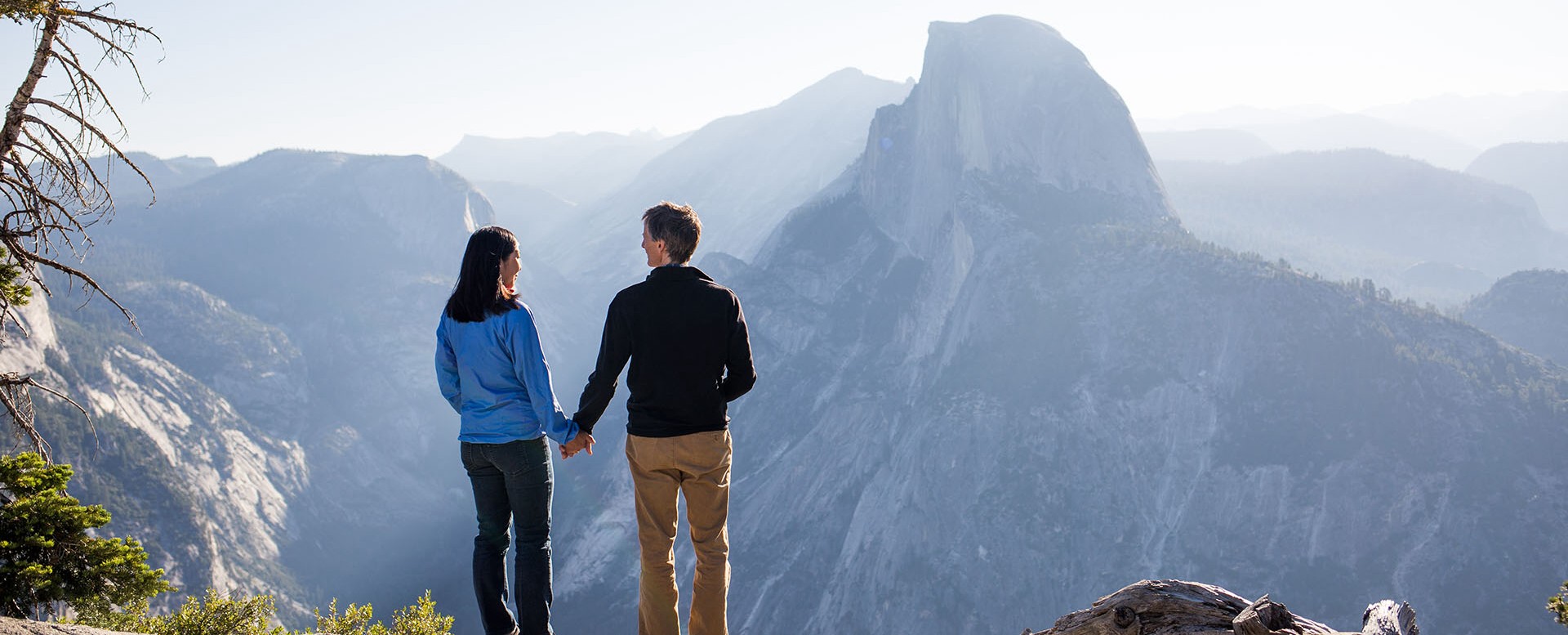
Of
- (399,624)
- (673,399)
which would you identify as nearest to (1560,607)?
(673,399)

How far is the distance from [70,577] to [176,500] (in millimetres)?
155977

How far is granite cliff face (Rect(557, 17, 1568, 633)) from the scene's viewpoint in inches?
3686

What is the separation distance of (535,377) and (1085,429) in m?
117

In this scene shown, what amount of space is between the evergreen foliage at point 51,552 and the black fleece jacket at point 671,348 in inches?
320

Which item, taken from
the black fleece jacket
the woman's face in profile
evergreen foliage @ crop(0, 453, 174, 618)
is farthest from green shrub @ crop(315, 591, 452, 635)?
the black fleece jacket

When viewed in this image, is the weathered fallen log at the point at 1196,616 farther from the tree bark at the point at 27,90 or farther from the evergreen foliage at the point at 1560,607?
the tree bark at the point at 27,90

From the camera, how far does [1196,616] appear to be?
5.67 m

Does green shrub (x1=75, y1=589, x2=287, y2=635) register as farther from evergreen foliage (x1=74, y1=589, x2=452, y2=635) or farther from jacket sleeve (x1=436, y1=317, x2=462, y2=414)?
jacket sleeve (x1=436, y1=317, x2=462, y2=414)

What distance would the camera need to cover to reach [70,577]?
1088cm

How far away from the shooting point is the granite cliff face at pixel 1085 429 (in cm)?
9362

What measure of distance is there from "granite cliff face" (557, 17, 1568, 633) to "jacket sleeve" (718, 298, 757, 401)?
10311 centimetres

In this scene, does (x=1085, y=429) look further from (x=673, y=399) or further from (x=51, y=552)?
(x=673, y=399)

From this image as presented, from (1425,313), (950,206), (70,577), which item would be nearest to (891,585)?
(950,206)

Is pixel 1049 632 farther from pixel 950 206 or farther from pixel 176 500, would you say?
pixel 176 500
